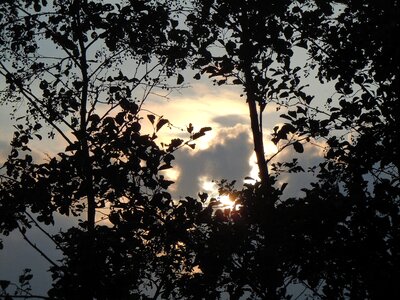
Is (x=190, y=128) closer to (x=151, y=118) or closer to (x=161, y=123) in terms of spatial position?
(x=161, y=123)

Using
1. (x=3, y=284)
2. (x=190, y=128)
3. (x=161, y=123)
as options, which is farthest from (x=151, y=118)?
(x=3, y=284)

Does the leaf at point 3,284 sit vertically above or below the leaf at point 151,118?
below

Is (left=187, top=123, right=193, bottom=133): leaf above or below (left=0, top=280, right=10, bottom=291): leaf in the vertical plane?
above

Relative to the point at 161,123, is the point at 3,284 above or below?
below

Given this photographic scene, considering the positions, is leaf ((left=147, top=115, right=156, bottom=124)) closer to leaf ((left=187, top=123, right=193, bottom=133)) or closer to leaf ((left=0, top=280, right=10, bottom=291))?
leaf ((left=187, top=123, right=193, bottom=133))

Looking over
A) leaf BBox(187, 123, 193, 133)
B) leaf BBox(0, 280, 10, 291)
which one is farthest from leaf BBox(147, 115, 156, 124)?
leaf BBox(0, 280, 10, 291)

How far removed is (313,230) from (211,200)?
1594 millimetres

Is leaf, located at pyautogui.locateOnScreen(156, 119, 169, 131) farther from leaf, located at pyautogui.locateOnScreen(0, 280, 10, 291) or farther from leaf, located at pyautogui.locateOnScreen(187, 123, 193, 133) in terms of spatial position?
leaf, located at pyautogui.locateOnScreen(0, 280, 10, 291)

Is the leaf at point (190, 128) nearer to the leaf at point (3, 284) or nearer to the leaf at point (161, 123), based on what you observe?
the leaf at point (161, 123)

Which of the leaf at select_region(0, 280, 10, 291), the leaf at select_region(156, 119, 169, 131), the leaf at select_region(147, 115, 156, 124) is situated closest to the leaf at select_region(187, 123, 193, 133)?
the leaf at select_region(156, 119, 169, 131)

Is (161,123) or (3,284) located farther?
(161,123)

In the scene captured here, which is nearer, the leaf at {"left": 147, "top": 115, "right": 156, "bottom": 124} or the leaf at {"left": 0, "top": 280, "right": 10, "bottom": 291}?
the leaf at {"left": 0, "top": 280, "right": 10, "bottom": 291}

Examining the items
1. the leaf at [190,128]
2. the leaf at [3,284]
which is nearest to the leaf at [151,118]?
the leaf at [190,128]

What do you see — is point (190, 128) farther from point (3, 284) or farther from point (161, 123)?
point (3, 284)
